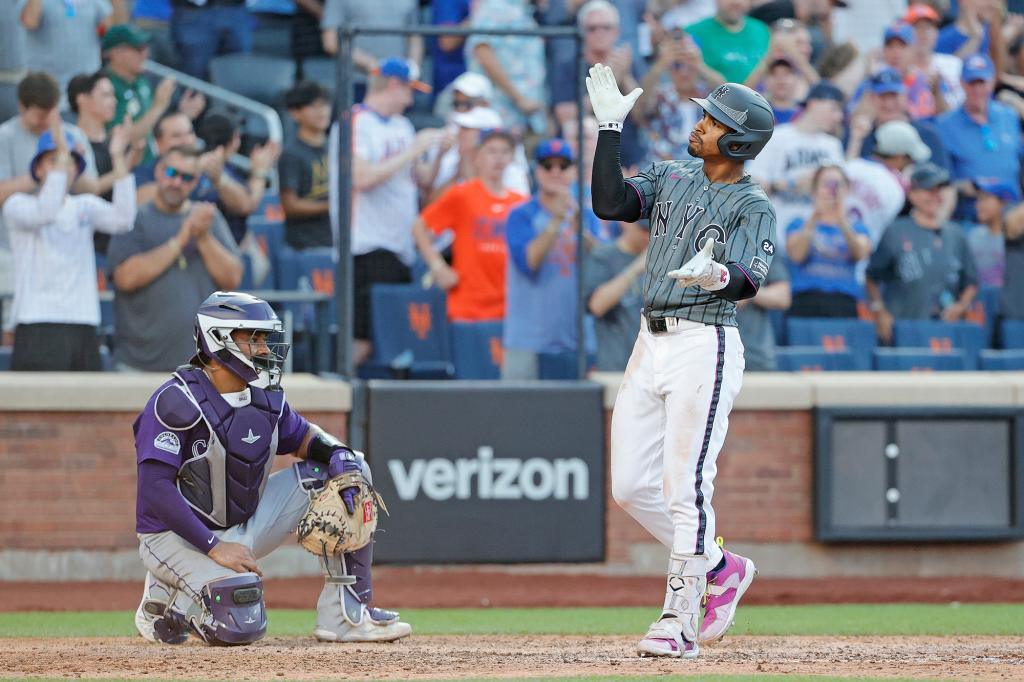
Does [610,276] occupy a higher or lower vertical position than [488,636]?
higher

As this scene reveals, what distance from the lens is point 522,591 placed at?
8586 millimetres

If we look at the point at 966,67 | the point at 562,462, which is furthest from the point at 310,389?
the point at 966,67

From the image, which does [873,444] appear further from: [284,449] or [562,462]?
[284,449]

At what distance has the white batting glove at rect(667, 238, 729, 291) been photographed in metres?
5.14

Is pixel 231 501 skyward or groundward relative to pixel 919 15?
groundward

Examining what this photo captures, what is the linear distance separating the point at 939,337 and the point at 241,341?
19.5ft

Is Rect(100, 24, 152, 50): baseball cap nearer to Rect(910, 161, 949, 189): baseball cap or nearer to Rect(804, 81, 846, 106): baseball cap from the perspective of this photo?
Rect(804, 81, 846, 106): baseball cap

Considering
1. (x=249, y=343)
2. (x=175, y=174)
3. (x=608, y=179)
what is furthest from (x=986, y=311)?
(x=249, y=343)

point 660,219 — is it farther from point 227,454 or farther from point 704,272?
point 227,454

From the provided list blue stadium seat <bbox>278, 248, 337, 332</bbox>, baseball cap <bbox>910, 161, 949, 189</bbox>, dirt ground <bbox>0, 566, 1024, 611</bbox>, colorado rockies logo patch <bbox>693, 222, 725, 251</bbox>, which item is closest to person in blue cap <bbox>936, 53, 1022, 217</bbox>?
baseball cap <bbox>910, 161, 949, 189</bbox>

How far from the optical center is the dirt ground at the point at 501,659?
5.30 meters

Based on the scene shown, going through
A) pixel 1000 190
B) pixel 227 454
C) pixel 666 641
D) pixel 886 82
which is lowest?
pixel 666 641

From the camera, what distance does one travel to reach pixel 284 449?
6285 millimetres

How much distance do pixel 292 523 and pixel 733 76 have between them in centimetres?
603
